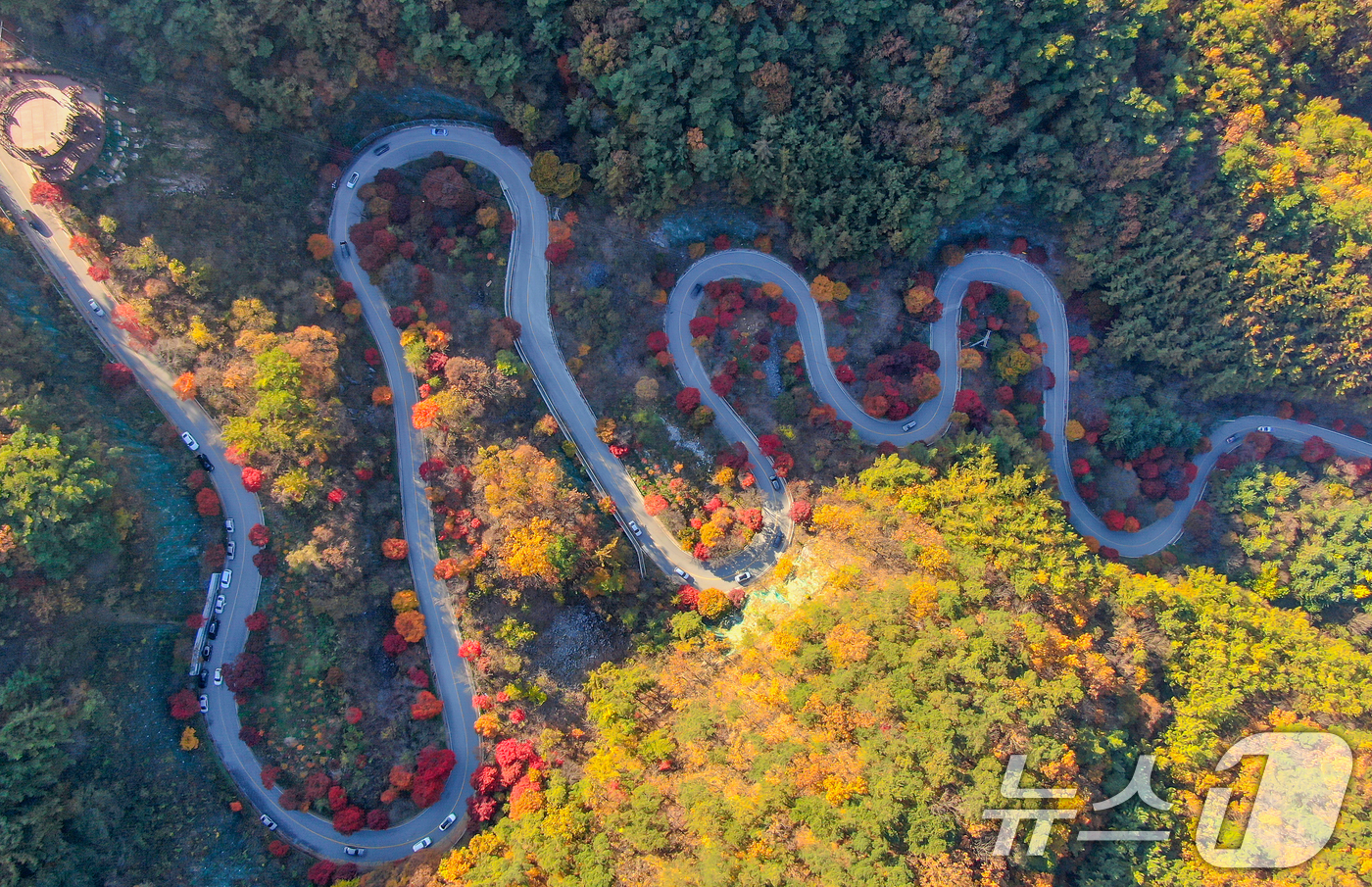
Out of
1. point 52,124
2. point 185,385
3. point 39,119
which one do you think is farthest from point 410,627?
point 39,119

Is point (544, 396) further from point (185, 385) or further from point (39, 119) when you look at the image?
point (39, 119)

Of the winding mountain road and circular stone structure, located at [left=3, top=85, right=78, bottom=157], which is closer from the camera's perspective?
circular stone structure, located at [left=3, top=85, right=78, bottom=157]

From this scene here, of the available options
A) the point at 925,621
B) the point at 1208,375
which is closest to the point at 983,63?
the point at 1208,375

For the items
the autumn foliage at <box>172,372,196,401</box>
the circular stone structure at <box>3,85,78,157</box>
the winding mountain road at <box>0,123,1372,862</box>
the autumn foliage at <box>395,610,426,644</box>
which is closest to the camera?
the circular stone structure at <box>3,85,78,157</box>

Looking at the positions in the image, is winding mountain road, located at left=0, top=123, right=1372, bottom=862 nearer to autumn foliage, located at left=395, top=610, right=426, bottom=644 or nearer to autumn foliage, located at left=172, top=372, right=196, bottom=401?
autumn foliage, located at left=172, top=372, right=196, bottom=401

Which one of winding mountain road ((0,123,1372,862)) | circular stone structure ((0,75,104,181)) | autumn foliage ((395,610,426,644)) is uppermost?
circular stone structure ((0,75,104,181))

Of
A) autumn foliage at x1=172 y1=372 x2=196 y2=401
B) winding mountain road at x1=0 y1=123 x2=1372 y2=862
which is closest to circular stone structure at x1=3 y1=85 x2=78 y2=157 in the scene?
winding mountain road at x1=0 y1=123 x2=1372 y2=862
